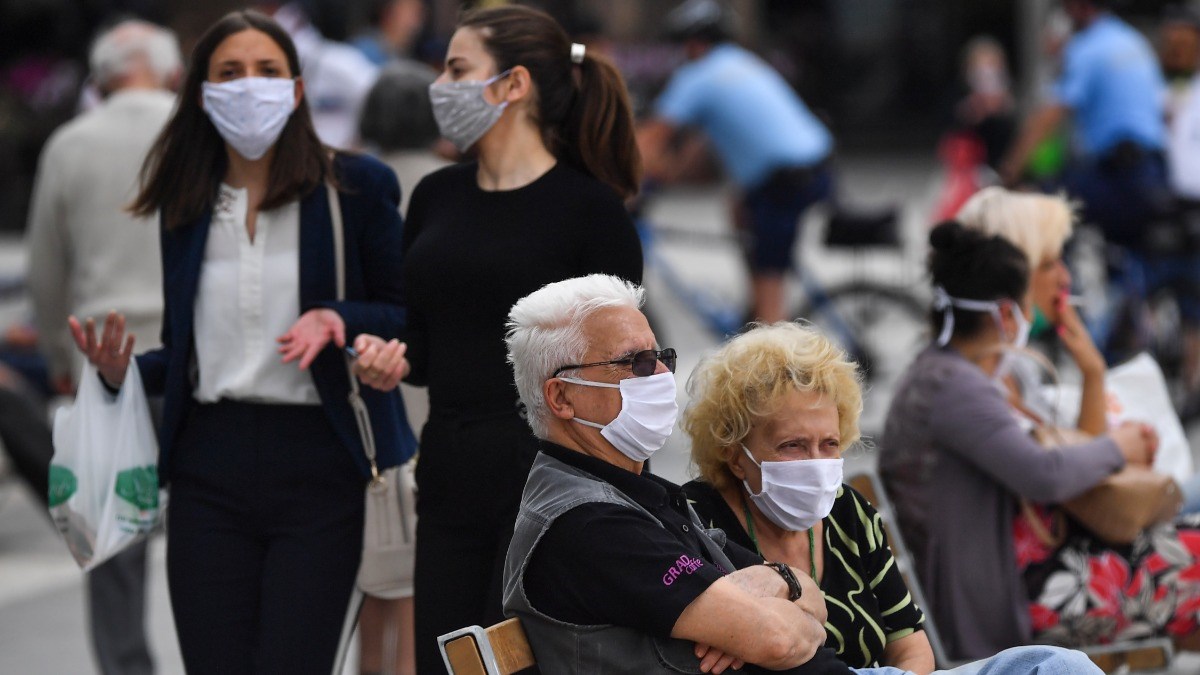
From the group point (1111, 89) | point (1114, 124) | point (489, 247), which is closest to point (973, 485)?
point (489, 247)

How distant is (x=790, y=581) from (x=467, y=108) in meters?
1.29

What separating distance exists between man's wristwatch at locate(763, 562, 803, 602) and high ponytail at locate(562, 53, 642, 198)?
101 centimetres

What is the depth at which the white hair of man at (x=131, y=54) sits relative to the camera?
5398 millimetres

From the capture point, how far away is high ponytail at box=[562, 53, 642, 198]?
3.65 meters

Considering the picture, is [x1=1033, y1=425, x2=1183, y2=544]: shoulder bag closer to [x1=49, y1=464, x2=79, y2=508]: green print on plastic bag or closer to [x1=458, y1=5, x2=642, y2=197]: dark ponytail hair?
[x1=458, y1=5, x2=642, y2=197]: dark ponytail hair

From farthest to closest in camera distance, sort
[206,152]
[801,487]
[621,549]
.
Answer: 1. [206,152]
2. [801,487]
3. [621,549]

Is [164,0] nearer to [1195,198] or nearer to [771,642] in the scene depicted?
[1195,198]

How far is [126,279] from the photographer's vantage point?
4.98m

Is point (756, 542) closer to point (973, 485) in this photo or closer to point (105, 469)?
point (973, 485)

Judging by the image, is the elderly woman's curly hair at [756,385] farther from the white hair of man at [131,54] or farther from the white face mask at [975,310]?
the white hair of man at [131,54]

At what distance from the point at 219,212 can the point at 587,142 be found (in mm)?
844

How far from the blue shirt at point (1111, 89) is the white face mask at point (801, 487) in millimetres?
6000

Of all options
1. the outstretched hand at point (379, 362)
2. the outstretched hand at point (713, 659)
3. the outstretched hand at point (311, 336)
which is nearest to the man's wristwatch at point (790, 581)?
the outstretched hand at point (713, 659)

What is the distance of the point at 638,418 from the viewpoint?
292cm
